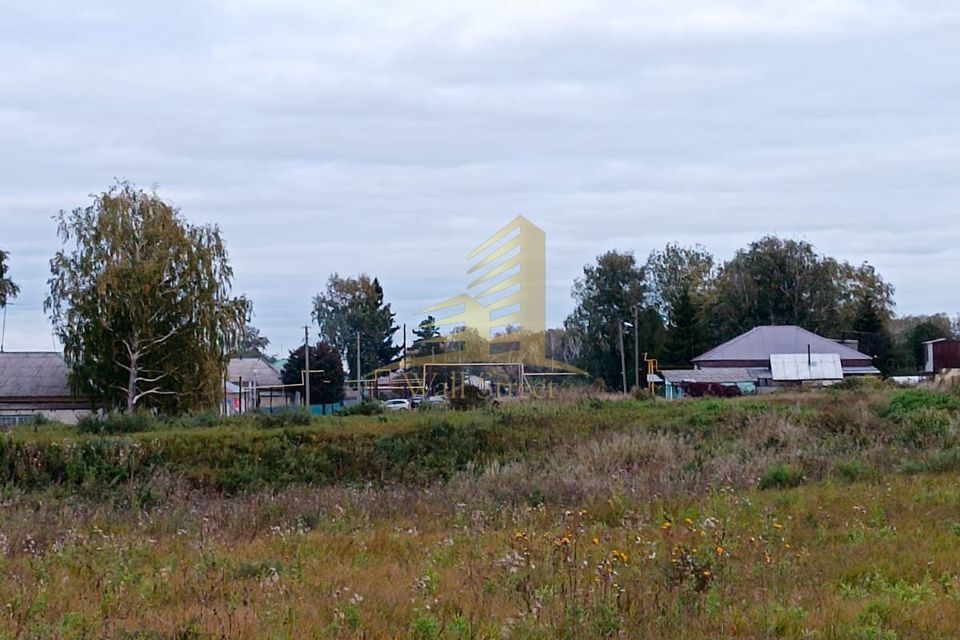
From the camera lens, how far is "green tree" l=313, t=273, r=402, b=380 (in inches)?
3521

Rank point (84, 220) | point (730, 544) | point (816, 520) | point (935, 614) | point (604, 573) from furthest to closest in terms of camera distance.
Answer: point (84, 220) → point (816, 520) → point (730, 544) → point (604, 573) → point (935, 614)

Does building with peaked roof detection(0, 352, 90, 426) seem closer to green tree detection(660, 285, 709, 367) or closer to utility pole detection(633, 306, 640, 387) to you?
utility pole detection(633, 306, 640, 387)

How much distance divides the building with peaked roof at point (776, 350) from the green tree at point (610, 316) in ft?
31.0

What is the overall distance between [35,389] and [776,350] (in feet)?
146

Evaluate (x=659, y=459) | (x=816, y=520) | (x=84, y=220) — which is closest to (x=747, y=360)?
(x=84, y=220)

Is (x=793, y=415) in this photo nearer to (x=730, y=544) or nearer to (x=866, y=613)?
(x=730, y=544)

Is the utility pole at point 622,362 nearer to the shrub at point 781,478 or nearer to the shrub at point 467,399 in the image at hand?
the shrub at point 467,399

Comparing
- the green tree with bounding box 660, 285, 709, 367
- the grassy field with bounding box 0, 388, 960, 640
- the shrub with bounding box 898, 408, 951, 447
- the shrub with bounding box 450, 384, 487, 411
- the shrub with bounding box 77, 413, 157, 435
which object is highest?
the green tree with bounding box 660, 285, 709, 367

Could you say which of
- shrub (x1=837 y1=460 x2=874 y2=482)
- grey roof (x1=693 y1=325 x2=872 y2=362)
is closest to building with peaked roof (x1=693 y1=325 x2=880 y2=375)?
grey roof (x1=693 y1=325 x2=872 y2=362)

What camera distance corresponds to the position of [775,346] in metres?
66.8

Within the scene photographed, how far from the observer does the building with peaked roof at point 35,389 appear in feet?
141

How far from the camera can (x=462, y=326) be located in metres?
66.1

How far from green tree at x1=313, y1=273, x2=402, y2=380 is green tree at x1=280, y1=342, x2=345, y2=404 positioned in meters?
17.8

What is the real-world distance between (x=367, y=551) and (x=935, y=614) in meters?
5.39
